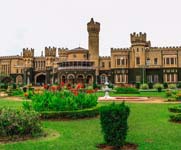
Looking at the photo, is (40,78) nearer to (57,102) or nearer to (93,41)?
(93,41)

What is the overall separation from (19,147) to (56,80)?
65.7m

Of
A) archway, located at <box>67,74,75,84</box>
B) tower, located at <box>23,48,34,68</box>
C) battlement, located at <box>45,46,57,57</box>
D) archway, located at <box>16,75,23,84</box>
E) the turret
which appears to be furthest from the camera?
archway, located at <box>16,75,23,84</box>

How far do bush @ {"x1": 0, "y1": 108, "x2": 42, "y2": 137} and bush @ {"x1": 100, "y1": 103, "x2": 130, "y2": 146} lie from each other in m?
3.03

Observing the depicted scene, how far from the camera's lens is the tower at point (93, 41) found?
236 ft

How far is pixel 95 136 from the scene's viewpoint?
1155 centimetres

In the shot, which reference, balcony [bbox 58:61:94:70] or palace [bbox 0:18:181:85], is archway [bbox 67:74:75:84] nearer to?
palace [bbox 0:18:181:85]

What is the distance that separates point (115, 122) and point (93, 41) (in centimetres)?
6449

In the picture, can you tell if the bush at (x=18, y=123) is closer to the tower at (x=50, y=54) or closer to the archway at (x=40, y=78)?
the tower at (x=50, y=54)

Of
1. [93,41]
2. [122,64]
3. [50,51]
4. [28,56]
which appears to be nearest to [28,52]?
[28,56]

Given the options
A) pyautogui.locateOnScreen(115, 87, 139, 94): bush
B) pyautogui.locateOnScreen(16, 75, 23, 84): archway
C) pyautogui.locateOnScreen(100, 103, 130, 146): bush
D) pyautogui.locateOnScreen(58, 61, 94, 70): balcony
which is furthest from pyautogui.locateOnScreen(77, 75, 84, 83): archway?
pyautogui.locateOnScreen(100, 103, 130, 146): bush

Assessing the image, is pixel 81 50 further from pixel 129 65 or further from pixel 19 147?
pixel 19 147

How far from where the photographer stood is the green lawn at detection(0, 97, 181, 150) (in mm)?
9859

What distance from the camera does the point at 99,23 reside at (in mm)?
74688

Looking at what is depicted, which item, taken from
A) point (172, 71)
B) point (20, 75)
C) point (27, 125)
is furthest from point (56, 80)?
point (27, 125)
